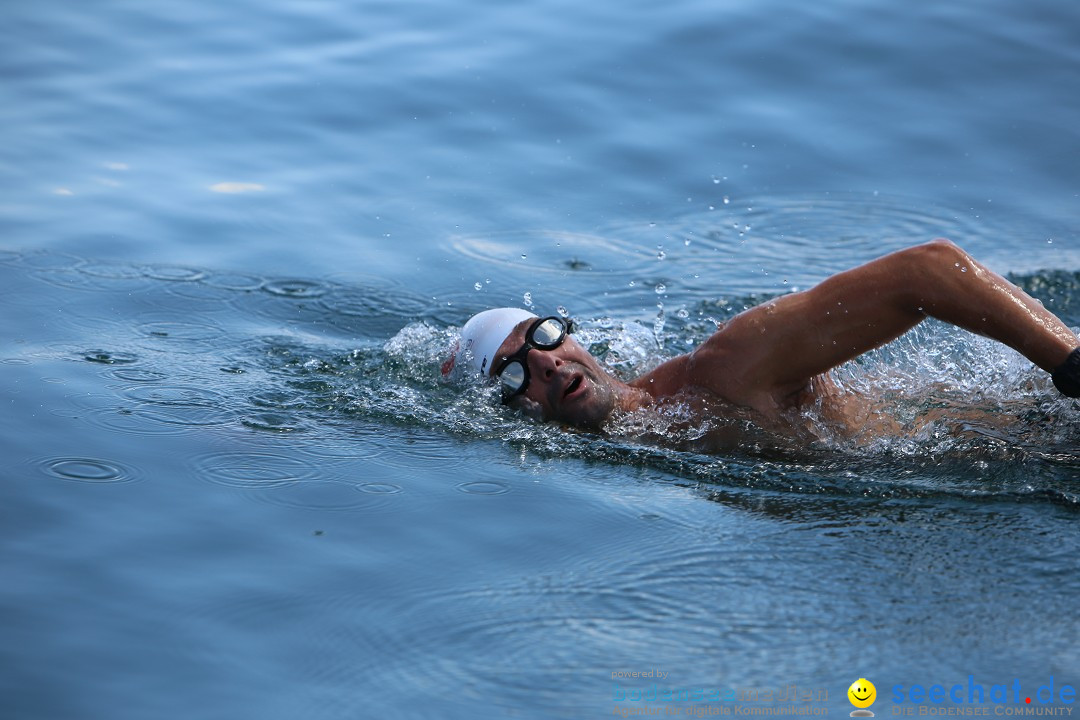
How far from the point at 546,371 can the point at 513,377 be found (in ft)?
0.53

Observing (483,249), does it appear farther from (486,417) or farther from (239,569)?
(239,569)

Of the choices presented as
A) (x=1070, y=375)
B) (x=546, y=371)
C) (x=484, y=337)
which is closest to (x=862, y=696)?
(x=1070, y=375)

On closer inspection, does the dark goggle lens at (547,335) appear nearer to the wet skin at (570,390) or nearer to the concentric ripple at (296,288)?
the wet skin at (570,390)

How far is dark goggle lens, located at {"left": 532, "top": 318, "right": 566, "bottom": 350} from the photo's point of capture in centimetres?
604

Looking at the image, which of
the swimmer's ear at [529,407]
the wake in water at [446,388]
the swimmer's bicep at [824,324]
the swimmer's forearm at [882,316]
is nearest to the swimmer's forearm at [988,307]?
the swimmer's forearm at [882,316]

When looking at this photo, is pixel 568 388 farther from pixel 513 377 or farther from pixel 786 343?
pixel 786 343

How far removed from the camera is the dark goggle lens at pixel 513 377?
19.8 feet

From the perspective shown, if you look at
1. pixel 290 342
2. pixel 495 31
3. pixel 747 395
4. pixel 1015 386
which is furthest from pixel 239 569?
pixel 495 31

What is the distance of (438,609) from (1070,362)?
2391mm

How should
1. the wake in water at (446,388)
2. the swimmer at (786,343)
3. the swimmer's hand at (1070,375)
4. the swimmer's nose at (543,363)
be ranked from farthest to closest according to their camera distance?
the swimmer's nose at (543,363), the wake in water at (446,388), the swimmer at (786,343), the swimmer's hand at (1070,375)

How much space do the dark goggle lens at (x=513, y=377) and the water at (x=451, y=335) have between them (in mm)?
164

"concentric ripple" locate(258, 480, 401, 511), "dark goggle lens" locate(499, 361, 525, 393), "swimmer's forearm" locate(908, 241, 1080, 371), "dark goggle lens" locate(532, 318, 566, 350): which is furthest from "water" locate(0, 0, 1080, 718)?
"swimmer's forearm" locate(908, 241, 1080, 371)

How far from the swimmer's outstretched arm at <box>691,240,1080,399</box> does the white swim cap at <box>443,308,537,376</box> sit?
1.08 m

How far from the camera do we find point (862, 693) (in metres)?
3.55
